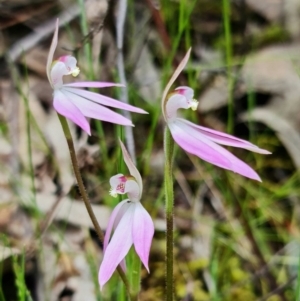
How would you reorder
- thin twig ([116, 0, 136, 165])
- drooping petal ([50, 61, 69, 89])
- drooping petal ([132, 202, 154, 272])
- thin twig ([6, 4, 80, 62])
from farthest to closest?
thin twig ([6, 4, 80, 62]), thin twig ([116, 0, 136, 165]), drooping petal ([50, 61, 69, 89]), drooping petal ([132, 202, 154, 272])

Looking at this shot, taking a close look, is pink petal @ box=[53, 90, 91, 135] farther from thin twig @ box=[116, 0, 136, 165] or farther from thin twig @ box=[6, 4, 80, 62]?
thin twig @ box=[6, 4, 80, 62]

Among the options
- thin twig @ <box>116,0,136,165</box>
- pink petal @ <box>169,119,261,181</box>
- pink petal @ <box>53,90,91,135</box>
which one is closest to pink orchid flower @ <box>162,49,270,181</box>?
pink petal @ <box>169,119,261,181</box>

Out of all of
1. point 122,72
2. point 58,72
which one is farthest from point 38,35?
point 58,72

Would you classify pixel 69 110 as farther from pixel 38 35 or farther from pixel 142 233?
pixel 38 35

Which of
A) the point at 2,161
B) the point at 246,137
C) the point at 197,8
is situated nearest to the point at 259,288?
the point at 246,137

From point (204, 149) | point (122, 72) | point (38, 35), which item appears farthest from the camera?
point (38, 35)

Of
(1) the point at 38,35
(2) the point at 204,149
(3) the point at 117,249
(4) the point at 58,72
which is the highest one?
(1) the point at 38,35

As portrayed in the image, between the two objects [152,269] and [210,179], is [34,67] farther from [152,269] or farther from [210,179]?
[152,269]

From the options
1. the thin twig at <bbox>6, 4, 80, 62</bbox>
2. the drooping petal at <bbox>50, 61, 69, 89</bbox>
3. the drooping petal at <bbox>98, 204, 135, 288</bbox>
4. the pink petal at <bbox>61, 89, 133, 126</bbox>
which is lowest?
the drooping petal at <bbox>98, 204, 135, 288</bbox>
